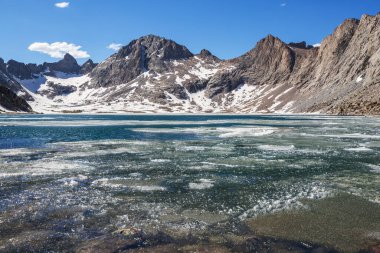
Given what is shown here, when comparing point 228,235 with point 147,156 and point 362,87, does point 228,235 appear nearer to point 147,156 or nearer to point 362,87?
point 147,156

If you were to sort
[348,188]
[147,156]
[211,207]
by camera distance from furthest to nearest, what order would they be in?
1. [147,156]
2. [348,188]
3. [211,207]

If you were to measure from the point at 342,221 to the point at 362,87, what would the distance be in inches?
6805

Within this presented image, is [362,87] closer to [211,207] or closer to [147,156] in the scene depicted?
[147,156]

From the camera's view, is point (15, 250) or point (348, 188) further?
point (348, 188)

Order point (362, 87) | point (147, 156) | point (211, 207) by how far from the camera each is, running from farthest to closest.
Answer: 1. point (362, 87)
2. point (147, 156)
3. point (211, 207)

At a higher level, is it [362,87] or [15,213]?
[362,87]

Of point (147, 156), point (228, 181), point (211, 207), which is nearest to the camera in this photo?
point (211, 207)

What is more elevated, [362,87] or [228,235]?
[362,87]

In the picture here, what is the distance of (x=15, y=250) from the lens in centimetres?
1198

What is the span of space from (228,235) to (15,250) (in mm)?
7485

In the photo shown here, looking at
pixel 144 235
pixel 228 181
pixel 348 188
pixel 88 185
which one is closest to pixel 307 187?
pixel 348 188

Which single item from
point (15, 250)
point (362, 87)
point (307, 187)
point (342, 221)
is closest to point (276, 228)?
point (342, 221)

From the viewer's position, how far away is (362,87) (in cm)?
16900

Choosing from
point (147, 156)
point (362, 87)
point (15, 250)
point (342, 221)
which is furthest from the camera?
point (362, 87)
